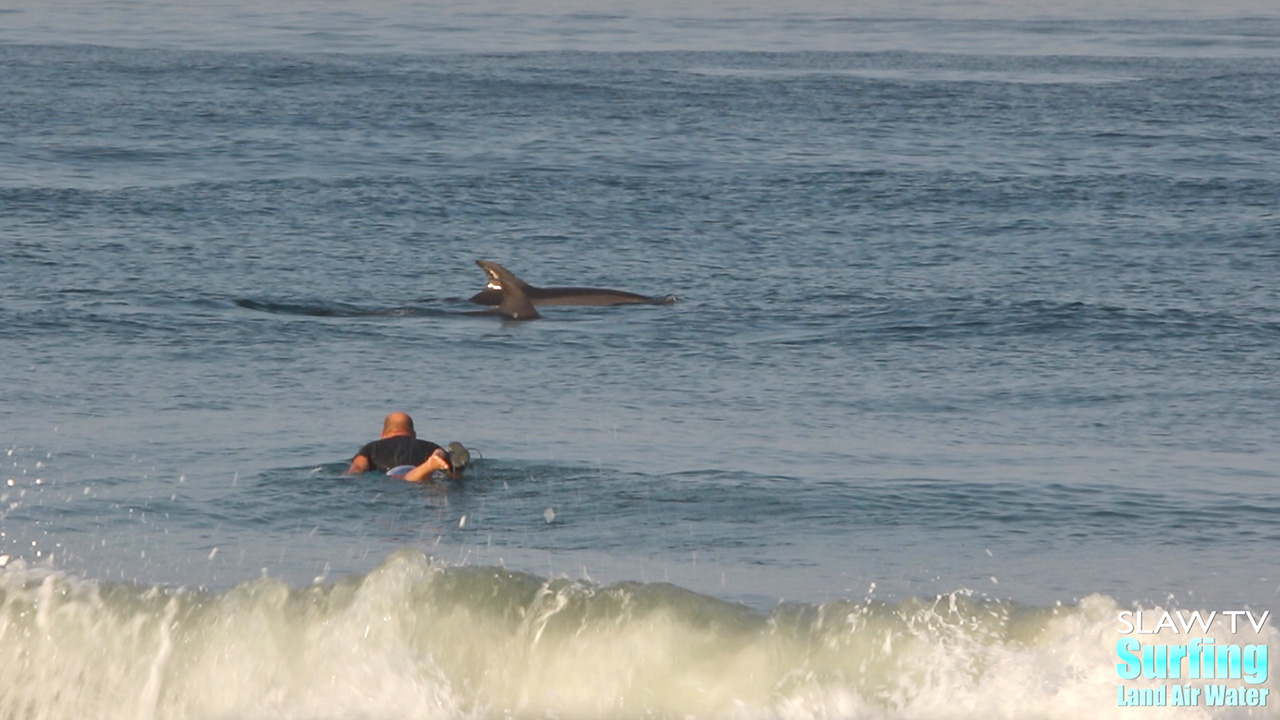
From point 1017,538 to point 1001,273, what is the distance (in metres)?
8.86

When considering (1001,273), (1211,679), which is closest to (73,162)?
(1001,273)

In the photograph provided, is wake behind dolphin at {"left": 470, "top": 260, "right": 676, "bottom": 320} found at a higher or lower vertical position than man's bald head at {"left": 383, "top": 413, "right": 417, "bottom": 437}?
higher

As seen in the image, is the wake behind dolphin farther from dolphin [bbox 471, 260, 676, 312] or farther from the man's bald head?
the man's bald head

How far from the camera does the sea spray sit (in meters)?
10.7

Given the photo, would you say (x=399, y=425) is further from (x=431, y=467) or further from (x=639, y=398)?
(x=639, y=398)

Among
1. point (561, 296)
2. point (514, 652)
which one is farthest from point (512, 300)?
point (514, 652)

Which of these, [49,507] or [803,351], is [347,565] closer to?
[49,507]

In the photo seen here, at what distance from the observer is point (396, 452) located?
1348cm

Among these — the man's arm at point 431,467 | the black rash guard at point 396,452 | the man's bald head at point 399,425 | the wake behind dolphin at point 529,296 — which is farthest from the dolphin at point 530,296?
the man's arm at point 431,467

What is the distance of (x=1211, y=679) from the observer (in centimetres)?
1058

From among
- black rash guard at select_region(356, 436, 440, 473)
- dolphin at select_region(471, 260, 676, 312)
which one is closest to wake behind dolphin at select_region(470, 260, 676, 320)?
dolphin at select_region(471, 260, 676, 312)

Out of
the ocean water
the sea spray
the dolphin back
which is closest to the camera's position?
the sea spray

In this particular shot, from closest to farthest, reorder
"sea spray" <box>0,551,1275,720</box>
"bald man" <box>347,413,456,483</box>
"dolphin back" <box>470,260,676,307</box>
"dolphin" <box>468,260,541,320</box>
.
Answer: "sea spray" <box>0,551,1275,720</box> < "bald man" <box>347,413,456,483</box> < "dolphin" <box>468,260,541,320</box> < "dolphin back" <box>470,260,676,307</box>

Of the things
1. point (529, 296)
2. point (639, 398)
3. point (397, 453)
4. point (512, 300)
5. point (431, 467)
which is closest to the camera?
point (431, 467)
